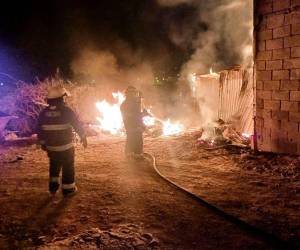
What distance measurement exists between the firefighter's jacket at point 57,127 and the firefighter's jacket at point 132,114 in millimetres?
2990

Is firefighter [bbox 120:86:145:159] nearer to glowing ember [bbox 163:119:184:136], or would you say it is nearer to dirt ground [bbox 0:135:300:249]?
dirt ground [bbox 0:135:300:249]

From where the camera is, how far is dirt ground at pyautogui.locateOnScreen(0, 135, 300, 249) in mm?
4883

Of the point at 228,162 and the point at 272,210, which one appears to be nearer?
the point at 272,210

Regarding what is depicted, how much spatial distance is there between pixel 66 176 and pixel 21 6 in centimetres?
2914

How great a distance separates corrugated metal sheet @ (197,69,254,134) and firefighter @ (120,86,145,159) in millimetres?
3597

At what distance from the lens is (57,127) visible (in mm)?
6602

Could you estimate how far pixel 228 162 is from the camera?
355 inches

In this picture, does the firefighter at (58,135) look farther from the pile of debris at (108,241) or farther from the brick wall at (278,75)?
the brick wall at (278,75)

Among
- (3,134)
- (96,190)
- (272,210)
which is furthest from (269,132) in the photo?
(3,134)

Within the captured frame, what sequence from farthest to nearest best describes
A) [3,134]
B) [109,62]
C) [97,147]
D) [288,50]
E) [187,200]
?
1. [109,62]
2. [3,134]
3. [97,147]
4. [288,50]
5. [187,200]

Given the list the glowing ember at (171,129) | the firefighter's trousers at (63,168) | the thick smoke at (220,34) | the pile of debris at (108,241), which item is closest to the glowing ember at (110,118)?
the glowing ember at (171,129)

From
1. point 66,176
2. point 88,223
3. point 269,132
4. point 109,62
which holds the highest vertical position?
point 109,62

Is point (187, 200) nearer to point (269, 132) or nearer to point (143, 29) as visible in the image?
point (269, 132)

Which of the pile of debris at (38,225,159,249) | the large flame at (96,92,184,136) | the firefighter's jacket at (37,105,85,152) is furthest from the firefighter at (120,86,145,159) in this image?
the pile of debris at (38,225,159,249)
